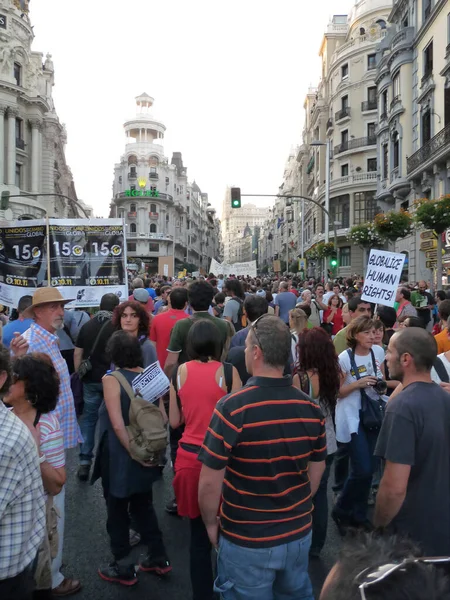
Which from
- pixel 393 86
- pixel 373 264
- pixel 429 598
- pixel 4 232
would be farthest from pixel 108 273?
pixel 393 86

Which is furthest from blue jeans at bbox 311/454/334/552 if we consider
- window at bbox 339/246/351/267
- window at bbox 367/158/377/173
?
window at bbox 367/158/377/173

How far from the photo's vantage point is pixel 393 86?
28.2 metres

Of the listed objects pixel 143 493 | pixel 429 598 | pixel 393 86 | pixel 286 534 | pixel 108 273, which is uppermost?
pixel 393 86

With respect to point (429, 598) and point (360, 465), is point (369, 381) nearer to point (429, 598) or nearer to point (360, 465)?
point (360, 465)

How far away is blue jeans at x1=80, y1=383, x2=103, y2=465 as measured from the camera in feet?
18.8

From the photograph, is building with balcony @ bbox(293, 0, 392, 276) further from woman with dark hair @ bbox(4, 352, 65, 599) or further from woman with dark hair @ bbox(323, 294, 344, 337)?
woman with dark hair @ bbox(4, 352, 65, 599)

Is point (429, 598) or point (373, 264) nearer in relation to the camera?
point (429, 598)

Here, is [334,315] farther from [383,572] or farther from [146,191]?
[146,191]

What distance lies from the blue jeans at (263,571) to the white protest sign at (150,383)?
4.65ft

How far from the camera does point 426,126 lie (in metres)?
24.3

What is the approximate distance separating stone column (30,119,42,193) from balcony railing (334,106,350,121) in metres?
26.0

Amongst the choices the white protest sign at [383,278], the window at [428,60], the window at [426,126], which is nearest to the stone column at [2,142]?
the window at [426,126]

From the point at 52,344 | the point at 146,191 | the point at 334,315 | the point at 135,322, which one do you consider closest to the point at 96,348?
the point at 135,322

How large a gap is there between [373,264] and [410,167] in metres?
20.5
